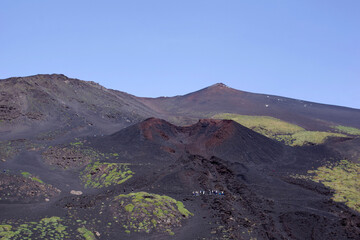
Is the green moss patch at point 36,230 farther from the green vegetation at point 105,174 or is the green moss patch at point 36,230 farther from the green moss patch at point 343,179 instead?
the green moss patch at point 343,179

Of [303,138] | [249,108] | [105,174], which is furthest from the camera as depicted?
[249,108]

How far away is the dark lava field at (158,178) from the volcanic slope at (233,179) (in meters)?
0.16

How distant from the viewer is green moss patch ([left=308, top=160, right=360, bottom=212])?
39.0 m

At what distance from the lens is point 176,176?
39969mm

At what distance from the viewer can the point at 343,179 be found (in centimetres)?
4759

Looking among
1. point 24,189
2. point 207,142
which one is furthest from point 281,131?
point 24,189

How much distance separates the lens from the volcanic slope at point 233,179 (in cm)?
2973

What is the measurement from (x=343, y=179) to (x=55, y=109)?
6149cm

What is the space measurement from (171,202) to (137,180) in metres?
8.08

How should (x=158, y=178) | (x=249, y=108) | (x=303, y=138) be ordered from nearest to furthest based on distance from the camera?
(x=158, y=178) → (x=303, y=138) → (x=249, y=108)

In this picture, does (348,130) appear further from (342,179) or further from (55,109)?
(55,109)

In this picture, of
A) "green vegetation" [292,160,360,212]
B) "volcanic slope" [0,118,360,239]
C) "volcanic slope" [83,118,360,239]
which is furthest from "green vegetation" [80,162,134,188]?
"green vegetation" [292,160,360,212]

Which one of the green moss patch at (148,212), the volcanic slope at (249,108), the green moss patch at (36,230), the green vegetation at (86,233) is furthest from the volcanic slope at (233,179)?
the volcanic slope at (249,108)

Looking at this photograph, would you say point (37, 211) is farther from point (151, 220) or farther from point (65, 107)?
point (65, 107)
